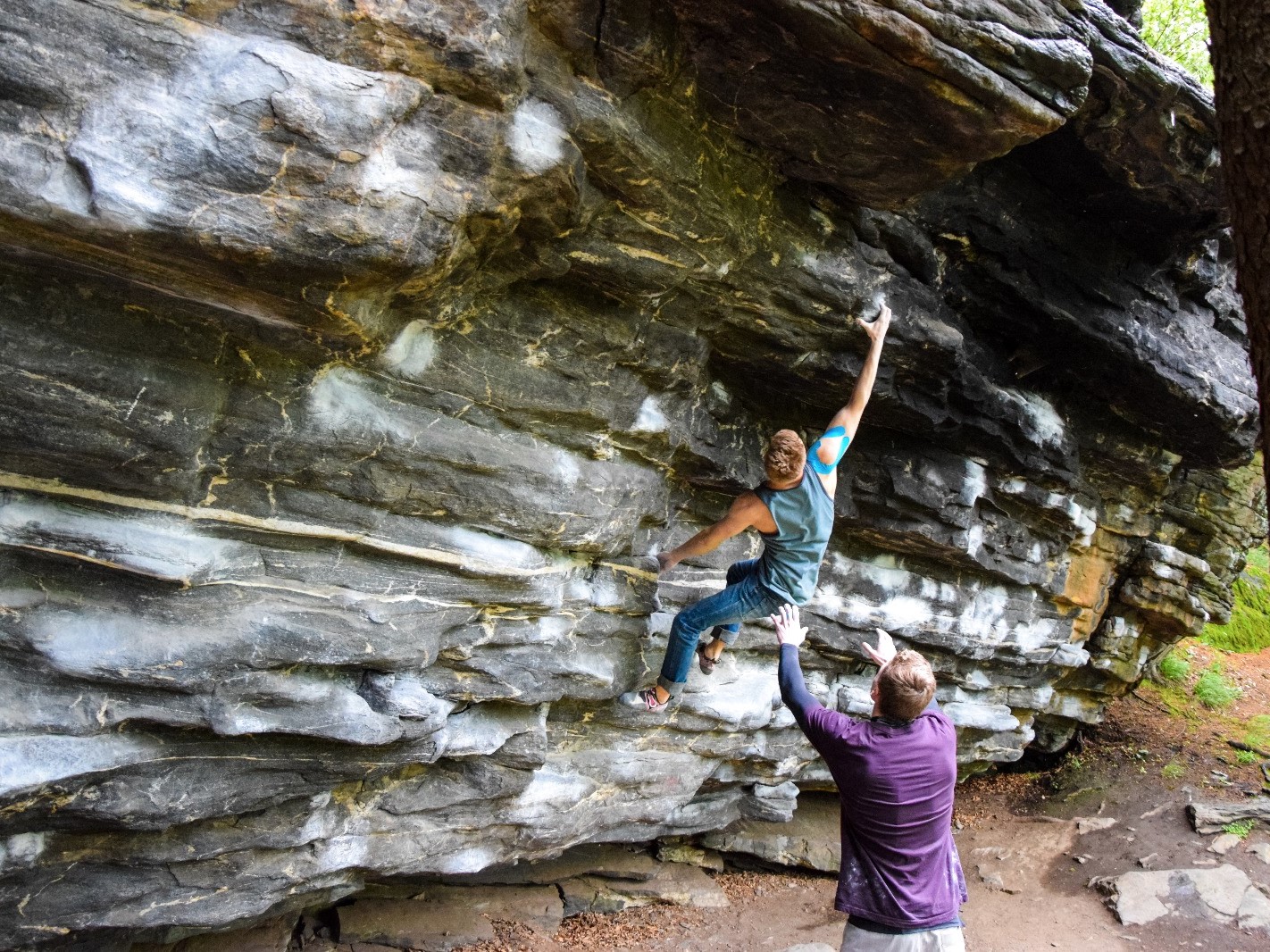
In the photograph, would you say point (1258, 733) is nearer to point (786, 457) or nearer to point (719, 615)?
point (719, 615)

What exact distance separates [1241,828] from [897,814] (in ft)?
29.2

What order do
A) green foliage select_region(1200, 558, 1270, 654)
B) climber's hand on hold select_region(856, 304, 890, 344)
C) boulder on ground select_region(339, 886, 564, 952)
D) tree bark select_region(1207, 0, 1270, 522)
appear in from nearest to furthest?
tree bark select_region(1207, 0, 1270, 522)
climber's hand on hold select_region(856, 304, 890, 344)
boulder on ground select_region(339, 886, 564, 952)
green foliage select_region(1200, 558, 1270, 654)

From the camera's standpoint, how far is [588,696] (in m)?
7.15

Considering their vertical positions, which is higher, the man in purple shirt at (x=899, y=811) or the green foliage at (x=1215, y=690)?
the man in purple shirt at (x=899, y=811)

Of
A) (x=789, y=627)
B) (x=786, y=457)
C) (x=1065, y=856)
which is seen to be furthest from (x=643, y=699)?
(x=1065, y=856)

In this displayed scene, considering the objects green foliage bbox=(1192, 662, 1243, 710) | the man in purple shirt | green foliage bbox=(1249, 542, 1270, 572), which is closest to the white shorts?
the man in purple shirt

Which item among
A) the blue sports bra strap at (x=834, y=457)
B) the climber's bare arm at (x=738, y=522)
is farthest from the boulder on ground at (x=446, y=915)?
the blue sports bra strap at (x=834, y=457)

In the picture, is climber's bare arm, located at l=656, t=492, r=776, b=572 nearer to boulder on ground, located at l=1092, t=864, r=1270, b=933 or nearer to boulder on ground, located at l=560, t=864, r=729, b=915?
boulder on ground, located at l=560, t=864, r=729, b=915

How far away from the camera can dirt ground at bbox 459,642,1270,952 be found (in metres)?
8.92

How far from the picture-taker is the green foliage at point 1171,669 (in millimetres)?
15219

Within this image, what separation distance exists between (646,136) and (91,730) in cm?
469

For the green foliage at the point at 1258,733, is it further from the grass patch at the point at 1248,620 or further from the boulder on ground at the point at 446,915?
the boulder on ground at the point at 446,915

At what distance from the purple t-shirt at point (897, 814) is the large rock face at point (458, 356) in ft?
8.41

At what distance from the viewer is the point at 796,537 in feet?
21.0
